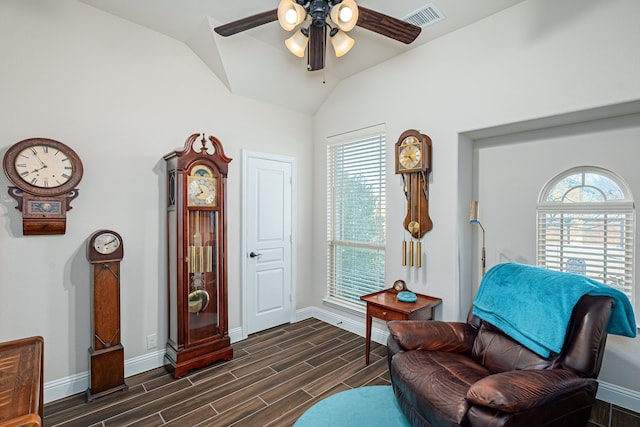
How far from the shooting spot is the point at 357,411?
2.27m

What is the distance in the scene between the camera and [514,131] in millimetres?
2775

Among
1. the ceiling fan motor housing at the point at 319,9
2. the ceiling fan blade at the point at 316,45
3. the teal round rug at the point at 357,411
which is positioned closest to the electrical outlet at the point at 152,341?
the teal round rug at the point at 357,411

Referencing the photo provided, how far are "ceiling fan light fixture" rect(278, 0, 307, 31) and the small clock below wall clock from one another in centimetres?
194

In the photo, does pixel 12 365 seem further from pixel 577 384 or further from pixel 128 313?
pixel 577 384

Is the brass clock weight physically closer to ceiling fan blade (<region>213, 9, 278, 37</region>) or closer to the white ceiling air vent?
the white ceiling air vent

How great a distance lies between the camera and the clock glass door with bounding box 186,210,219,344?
9.58ft

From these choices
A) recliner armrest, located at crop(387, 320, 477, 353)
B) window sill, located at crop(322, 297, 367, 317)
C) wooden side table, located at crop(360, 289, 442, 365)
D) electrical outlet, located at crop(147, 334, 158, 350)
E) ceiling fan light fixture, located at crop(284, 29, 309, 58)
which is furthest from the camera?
window sill, located at crop(322, 297, 367, 317)

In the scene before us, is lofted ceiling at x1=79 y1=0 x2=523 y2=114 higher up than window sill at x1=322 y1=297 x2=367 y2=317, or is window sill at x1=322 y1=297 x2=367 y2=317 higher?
lofted ceiling at x1=79 y1=0 x2=523 y2=114

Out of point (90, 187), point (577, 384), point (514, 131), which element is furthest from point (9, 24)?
point (577, 384)

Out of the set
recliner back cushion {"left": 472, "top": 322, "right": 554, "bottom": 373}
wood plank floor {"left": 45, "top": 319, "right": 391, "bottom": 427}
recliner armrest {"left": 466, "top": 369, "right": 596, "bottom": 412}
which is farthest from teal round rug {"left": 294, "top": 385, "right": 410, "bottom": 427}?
recliner armrest {"left": 466, "top": 369, "right": 596, "bottom": 412}

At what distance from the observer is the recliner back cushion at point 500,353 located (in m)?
1.93

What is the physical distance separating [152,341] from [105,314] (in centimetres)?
58

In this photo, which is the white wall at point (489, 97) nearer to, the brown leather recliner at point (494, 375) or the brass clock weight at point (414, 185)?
the brass clock weight at point (414, 185)

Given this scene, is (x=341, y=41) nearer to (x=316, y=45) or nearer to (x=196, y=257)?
(x=316, y=45)
